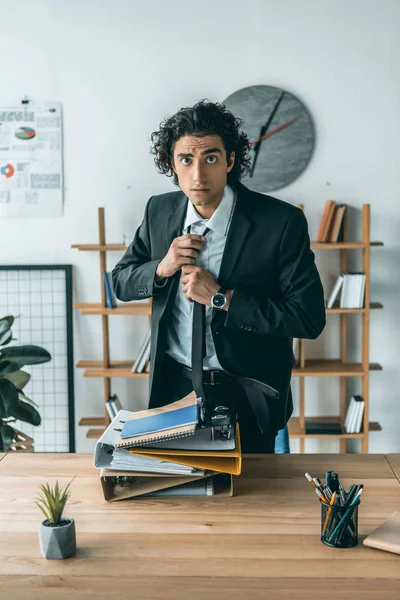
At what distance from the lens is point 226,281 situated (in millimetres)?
1948

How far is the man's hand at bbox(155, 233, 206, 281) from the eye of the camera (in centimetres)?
187

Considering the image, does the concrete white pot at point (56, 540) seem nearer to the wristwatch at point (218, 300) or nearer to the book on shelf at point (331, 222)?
the wristwatch at point (218, 300)

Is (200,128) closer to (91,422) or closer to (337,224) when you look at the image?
(337,224)

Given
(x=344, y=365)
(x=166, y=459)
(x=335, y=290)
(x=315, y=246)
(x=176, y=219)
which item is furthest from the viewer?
(x=344, y=365)

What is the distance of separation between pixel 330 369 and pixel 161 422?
7.40 ft

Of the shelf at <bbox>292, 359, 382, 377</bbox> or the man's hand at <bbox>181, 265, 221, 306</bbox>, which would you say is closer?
the man's hand at <bbox>181, 265, 221, 306</bbox>

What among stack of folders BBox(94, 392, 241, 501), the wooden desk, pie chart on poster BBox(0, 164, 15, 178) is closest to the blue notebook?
stack of folders BBox(94, 392, 241, 501)

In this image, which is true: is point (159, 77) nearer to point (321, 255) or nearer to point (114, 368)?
point (321, 255)

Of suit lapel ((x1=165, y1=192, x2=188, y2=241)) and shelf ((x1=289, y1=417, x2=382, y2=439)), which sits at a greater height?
suit lapel ((x1=165, y1=192, x2=188, y2=241))

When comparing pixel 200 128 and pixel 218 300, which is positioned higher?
pixel 200 128

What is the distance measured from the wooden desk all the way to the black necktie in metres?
0.34

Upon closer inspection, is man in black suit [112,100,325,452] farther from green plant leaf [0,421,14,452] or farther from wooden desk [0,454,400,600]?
green plant leaf [0,421,14,452]

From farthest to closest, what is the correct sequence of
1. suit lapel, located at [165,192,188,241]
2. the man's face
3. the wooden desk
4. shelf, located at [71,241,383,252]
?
1. shelf, located at [71,241,383,252]
2. suit lapel, located at [165,192,188,241]
3. the man's face
4. the wooden desk

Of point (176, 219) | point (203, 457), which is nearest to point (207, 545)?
point (203, 457)
